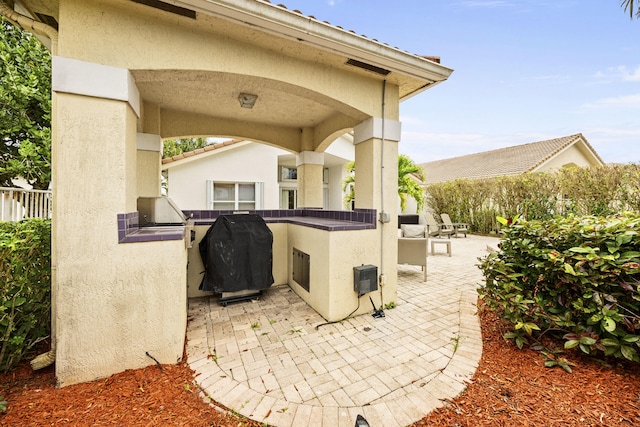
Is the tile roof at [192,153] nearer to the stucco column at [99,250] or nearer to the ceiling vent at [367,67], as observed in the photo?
the ceiling vent at [367,67]

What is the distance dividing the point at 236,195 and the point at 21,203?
19.4ft

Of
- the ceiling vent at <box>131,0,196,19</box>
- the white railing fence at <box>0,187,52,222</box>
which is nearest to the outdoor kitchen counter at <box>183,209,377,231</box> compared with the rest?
the ceiling vent at <box>131,0,196,19</box>

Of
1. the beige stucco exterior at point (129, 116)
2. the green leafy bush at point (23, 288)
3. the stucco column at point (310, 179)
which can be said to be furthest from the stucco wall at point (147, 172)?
the stucco column at point (310, 179)

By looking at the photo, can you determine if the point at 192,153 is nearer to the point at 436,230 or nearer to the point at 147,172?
the point at 147,172

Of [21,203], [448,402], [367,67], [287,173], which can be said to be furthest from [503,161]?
[21,203]

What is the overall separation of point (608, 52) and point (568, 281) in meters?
15.5

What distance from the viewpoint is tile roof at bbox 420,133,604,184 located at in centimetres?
1452

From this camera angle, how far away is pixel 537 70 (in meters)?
14.0

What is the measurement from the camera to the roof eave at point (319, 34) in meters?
2.55

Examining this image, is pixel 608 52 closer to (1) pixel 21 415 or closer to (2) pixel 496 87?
(2) pixel 496 87

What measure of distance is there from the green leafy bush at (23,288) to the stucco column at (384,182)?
4.05 meters

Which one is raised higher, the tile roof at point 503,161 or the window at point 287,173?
the tile roof at point 503,161

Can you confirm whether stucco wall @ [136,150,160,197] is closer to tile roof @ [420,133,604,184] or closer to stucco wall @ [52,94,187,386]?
stucco wall @ [52,94,187,386]

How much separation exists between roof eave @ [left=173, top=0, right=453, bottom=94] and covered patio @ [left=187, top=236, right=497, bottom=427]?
3.69 metres
